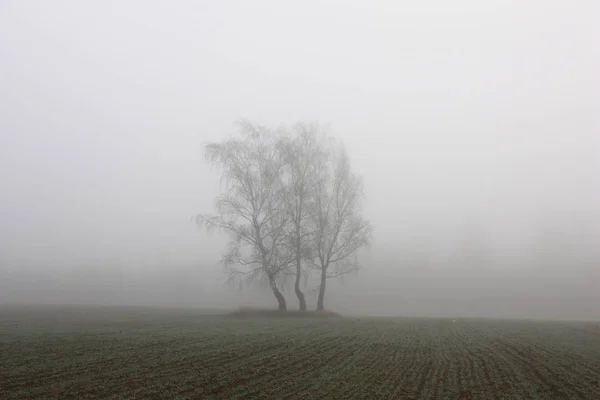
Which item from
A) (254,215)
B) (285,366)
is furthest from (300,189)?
(285,366)

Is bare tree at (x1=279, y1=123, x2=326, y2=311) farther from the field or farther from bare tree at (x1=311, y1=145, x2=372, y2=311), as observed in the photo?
the field

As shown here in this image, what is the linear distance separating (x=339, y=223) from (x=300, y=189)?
5001 millimetres

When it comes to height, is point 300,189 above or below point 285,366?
above

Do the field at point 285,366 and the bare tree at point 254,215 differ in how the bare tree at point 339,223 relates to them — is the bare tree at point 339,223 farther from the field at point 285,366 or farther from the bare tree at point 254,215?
the field at point 285,366

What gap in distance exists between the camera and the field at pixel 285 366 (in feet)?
37.2

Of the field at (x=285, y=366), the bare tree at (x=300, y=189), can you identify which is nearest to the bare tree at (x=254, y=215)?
the bare tree at (x=300, y=189)

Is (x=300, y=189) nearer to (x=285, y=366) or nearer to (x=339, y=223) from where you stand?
(x=339, y=223)

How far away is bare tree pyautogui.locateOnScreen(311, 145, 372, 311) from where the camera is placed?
40312 mm

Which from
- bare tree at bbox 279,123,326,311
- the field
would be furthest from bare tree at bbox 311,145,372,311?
the field

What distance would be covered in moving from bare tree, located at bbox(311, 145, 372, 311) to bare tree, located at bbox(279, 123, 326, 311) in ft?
2.37

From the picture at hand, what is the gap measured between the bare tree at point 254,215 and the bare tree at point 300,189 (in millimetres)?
645

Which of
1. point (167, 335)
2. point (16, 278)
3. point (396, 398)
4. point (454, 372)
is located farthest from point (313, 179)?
point (16, 278)

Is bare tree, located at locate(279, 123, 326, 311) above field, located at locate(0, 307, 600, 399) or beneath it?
above

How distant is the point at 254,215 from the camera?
3884cm
